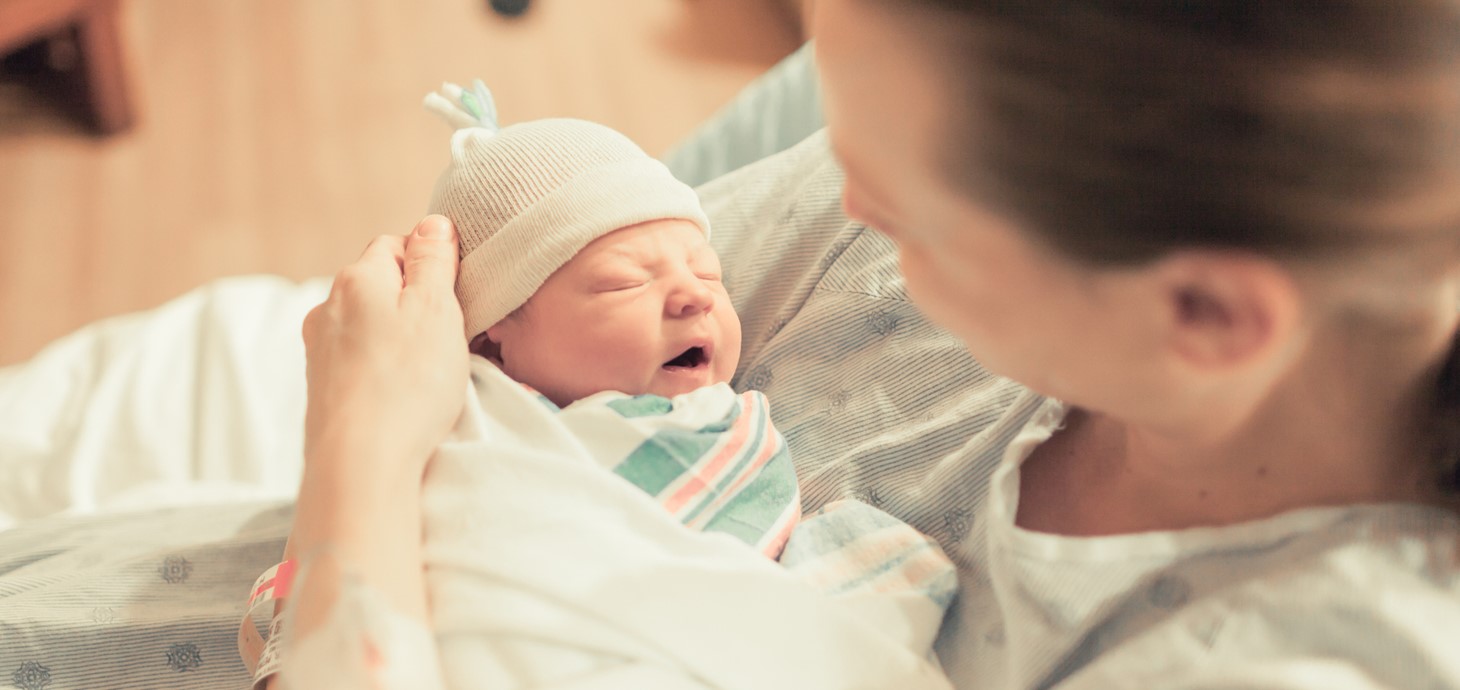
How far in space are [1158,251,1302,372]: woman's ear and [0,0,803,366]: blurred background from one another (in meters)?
2.14

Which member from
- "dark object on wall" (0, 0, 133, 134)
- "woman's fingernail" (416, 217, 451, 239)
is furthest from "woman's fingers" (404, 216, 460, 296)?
"dark object on wall" (0, 0, 133, 134)

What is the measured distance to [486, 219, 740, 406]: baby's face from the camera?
0.95m

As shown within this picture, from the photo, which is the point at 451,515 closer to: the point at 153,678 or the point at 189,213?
the point at 153,678

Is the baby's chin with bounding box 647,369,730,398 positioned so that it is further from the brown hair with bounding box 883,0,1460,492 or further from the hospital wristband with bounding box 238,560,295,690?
the brown hair with bounding box 883,0,1460,492

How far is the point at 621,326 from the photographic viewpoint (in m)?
0.95

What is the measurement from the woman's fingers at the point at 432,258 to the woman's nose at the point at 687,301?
19cm

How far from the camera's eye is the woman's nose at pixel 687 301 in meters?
0.97

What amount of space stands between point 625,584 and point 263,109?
7.84ft

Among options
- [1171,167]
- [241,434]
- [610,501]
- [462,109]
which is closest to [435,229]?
[462,109]

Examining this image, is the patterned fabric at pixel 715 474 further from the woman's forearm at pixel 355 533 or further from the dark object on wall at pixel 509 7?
the dark object on wall at pixel 509 7

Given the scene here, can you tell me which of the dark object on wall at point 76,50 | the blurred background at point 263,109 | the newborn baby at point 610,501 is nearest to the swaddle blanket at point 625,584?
the newborn baby at point 610,501

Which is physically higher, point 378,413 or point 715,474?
point 378,413

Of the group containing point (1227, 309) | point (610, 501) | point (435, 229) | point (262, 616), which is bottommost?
point (262, 616)

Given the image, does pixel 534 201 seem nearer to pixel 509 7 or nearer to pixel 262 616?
pixel 262 616
